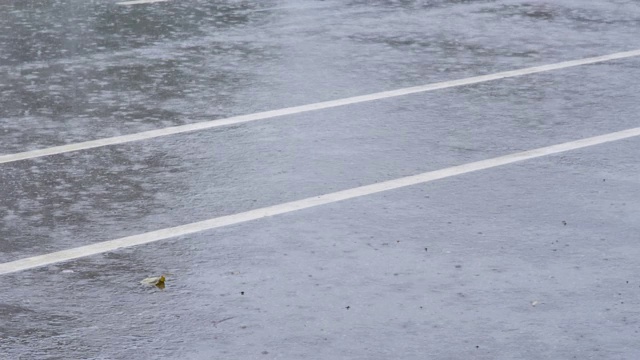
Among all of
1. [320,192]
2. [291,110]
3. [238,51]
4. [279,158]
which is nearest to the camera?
[320,192]

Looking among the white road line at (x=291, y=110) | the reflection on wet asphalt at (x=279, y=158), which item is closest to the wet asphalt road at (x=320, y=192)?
the reflection on wet asphalt at (x=279, y=158)

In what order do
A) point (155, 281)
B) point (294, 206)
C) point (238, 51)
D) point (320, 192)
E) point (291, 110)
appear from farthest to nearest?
point (238, 51), point (291, 110), point (320, 192), point (294, 206), point (155, 281)

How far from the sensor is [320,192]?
25.9ft

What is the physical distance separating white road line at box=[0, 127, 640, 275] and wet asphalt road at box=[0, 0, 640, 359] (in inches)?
3.9

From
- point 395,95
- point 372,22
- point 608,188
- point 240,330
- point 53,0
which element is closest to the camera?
point 240,330

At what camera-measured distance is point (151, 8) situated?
13.6 meters

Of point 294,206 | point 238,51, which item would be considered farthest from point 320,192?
point 238,51

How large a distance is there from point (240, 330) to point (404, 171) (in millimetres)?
2647

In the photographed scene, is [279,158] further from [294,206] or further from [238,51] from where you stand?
[238,51]

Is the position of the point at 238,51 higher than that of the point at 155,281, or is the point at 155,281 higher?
the point at 155,281

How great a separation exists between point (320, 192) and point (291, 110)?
1.95 metres

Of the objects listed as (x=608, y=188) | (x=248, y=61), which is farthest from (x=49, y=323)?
(x=248, y=61)

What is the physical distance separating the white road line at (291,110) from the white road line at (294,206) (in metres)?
1.72

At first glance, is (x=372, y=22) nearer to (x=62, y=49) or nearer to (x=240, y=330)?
(x=62, y=49)
